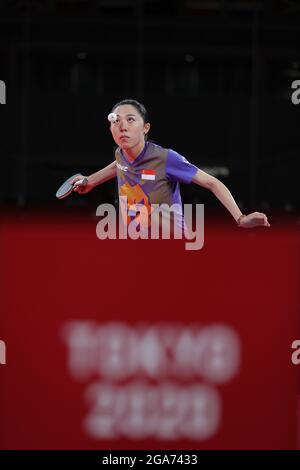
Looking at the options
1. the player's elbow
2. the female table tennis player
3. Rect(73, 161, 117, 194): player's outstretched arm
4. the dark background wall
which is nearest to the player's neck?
the female table tennis player

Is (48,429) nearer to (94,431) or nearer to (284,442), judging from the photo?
(94,431)

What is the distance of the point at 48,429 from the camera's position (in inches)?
88.7

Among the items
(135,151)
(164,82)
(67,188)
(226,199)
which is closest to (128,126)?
(135,151)

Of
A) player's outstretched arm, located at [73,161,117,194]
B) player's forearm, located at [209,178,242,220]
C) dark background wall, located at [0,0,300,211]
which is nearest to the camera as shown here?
player's forearm, located at [209,178,242,220]

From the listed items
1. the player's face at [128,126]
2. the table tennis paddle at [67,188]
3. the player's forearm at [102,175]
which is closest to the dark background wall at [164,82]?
the player's forearm at [102,175]

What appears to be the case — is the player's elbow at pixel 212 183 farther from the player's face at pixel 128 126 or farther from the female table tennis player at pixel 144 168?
the player's face at pixel 128 126

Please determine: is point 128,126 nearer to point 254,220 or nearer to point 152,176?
point 152,176

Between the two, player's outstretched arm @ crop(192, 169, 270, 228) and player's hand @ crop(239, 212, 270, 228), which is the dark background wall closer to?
player's outstretched arm @ crop(192, 169, 270, 228)

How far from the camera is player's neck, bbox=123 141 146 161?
321 centimetres

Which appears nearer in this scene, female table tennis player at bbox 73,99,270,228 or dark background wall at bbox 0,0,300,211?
female table tennis player at bbox 73,99,270,228

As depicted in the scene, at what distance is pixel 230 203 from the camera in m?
3.13

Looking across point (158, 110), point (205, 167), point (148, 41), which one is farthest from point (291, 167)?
point (148, 41)

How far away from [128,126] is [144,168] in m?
0.20

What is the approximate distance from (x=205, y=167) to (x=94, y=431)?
12614mm
